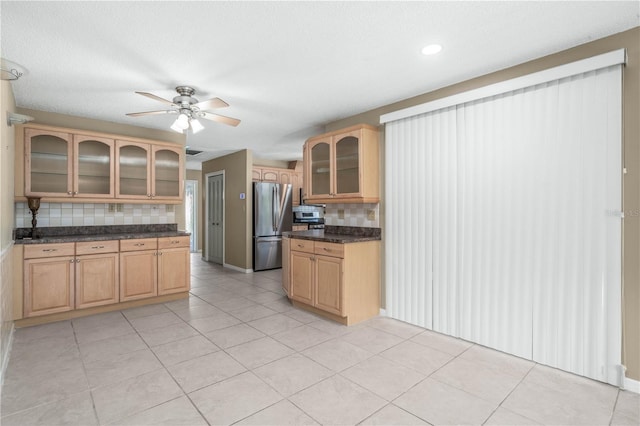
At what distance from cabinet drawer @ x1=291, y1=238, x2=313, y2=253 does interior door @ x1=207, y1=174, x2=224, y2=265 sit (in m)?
3.46

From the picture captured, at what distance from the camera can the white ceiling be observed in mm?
1939

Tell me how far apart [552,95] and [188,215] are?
8719 mm

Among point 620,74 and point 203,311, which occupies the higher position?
point 620,74

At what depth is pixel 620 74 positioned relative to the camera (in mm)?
2150

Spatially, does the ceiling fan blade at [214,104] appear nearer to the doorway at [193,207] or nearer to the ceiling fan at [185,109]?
the ceiling fan at [185,109]

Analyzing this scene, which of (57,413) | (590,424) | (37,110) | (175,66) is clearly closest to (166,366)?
(57,413)

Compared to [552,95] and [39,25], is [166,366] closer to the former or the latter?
[39,25]

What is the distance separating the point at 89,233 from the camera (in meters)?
4.12

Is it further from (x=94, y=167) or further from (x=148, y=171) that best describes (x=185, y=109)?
(x=94, y=167)

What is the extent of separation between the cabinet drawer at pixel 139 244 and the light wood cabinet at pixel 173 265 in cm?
7

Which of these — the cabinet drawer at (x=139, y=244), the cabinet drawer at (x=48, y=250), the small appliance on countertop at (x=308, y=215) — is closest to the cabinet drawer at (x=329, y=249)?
the cabinet drawer at (x=139, y=244)

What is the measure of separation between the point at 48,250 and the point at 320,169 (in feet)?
10.2

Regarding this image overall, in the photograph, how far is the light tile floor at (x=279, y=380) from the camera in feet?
6.16

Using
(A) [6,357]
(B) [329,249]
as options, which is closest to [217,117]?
(B) [329,249]
